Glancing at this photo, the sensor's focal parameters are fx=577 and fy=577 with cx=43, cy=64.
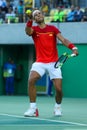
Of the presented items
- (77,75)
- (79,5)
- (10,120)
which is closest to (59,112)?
(10,120)

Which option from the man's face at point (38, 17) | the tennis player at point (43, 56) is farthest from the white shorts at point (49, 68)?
the man's face at point (38, 17)

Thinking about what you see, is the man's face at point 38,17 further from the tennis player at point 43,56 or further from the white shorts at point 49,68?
the white shorts at point 49,68

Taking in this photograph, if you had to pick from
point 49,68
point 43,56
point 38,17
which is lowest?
point 49,68

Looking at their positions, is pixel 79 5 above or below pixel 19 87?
above

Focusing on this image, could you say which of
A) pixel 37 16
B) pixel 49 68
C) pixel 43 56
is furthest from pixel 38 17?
pixel 49 68

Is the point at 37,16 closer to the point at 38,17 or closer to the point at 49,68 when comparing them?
the point at 38,17

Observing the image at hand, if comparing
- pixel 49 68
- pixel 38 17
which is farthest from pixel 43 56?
pixel 38 17

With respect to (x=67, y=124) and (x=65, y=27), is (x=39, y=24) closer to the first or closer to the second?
(x=67, y=124)

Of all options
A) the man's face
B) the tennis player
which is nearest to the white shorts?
the tennis player

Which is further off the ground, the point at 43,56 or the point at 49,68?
the point at 43,56

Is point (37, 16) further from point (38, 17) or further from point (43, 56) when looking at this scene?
point (43, 56)

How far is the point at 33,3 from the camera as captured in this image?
26406 mm

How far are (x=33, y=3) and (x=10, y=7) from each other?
1.43 meters

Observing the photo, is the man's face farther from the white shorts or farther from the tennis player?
the white shorts
